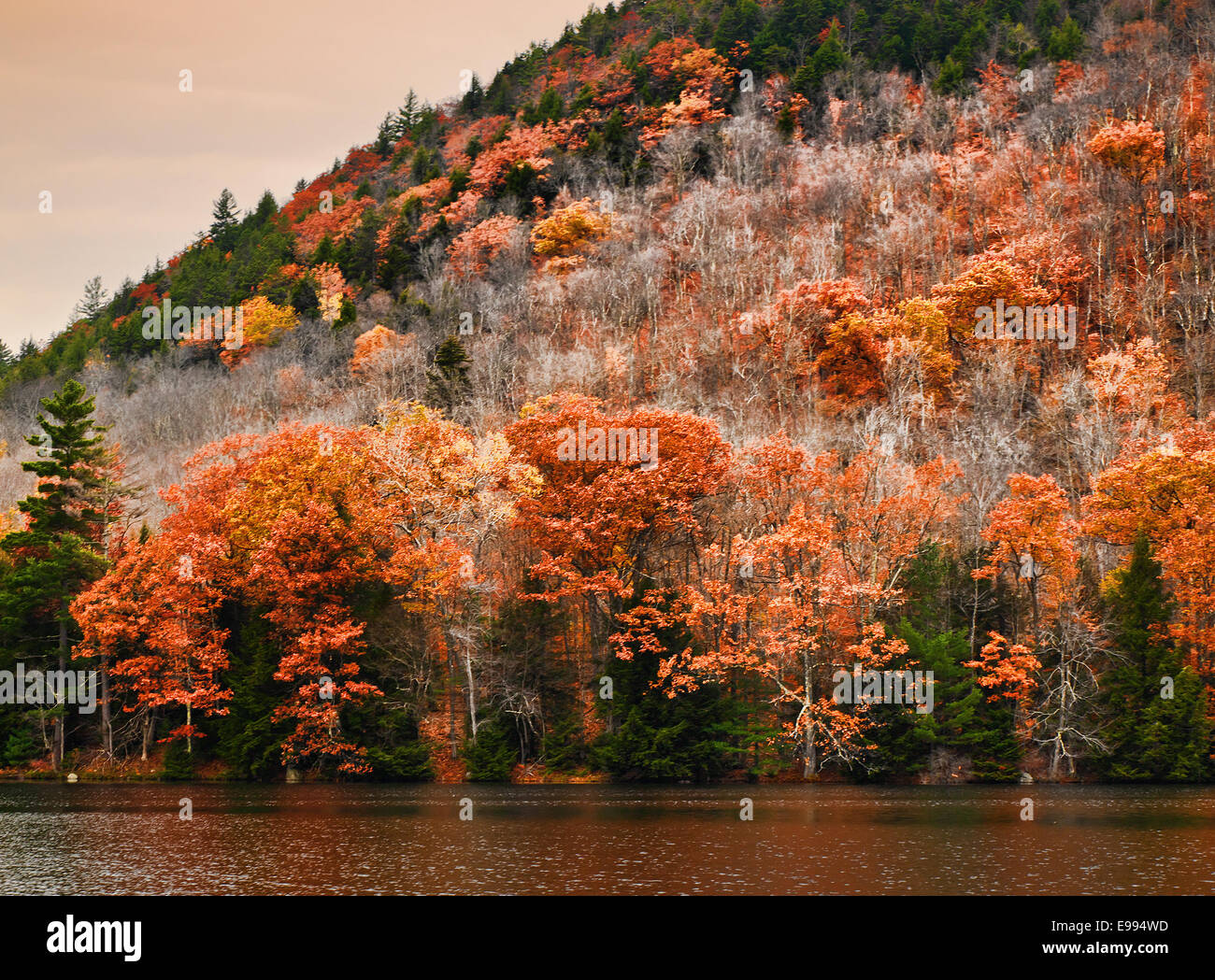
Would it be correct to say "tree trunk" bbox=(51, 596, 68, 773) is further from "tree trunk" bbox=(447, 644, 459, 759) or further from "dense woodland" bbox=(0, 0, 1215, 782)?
"tree trunk" bbox=(447, 644, 459, 759)

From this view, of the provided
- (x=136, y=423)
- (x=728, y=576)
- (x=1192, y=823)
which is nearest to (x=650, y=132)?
(x=136, y=423)

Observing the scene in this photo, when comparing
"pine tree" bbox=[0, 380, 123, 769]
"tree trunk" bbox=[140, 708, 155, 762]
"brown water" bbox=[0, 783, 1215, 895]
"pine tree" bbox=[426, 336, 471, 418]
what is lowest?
"tree trunk" bbox=[140, 708, 155, 762]

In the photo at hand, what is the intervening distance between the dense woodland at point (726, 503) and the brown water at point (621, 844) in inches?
252

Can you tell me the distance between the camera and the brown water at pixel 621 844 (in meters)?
20.4

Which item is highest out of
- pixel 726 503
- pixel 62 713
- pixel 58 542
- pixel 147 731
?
pixel 726 503

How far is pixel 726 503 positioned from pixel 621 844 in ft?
90.1

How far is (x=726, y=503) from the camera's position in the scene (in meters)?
51.1

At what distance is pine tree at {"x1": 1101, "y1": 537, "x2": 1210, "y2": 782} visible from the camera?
1614 inches

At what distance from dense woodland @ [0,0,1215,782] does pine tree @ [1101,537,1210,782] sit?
0.58 ft

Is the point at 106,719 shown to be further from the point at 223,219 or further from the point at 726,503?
the point at 223,219

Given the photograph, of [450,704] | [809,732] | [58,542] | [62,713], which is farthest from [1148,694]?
[58,542]

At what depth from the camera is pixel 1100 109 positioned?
257ft

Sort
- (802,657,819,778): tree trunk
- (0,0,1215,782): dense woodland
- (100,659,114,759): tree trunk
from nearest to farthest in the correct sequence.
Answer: (802,657,819,778): tree trunk → (0,0,1215,782): dense woodland → (100,659,114,759): tree trunk

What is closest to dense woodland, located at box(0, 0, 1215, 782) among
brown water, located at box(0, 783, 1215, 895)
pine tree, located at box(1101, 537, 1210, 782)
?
pine tree, located at box(1101, 537, 1210, 782)
